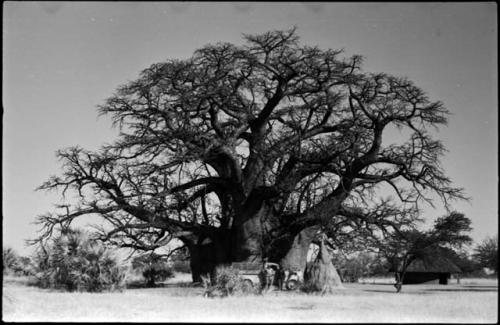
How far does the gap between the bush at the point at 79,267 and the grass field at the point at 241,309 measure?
117 centimetres

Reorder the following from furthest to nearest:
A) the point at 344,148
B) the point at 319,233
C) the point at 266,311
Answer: the point at 319,233 → the point at 344,148 → the point at 266,311

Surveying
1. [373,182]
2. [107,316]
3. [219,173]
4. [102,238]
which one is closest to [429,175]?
[373,182]

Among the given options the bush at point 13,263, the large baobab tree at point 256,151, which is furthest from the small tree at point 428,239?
the bush at point 13,263

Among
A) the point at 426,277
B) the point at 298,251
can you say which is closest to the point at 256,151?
the point at 298,251

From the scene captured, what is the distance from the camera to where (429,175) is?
17250 mm

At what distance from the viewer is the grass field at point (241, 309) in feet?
31.5

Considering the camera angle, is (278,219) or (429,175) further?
(278,219)

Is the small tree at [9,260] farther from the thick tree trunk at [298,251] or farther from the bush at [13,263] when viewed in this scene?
the thick tree trunk at [298,251]

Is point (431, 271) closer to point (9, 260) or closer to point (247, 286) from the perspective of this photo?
point (247, 286)

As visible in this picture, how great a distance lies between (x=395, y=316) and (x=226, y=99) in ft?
29.3

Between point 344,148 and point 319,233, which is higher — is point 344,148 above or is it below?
above

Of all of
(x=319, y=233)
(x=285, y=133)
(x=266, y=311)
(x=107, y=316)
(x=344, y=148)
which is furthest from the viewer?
(x=319, y=233)

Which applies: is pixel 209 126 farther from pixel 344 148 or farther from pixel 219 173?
pixel 344 148

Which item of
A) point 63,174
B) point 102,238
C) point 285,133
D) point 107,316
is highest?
point 285,133
